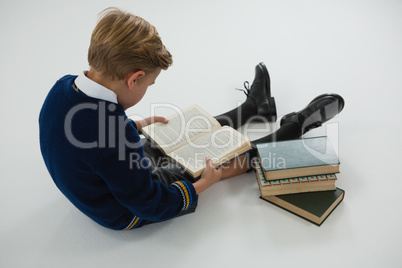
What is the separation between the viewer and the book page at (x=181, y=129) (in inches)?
57.1

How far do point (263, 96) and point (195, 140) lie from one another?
0.50 metres

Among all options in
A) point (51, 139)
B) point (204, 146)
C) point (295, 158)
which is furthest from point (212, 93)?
point (51, 139)

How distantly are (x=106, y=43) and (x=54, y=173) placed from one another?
428 mm

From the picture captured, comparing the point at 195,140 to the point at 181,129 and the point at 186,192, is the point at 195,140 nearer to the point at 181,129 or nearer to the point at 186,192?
the point at 181,129

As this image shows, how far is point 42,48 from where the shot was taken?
255 cm

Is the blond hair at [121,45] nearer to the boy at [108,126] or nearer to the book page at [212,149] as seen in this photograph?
the boy at [108,126]

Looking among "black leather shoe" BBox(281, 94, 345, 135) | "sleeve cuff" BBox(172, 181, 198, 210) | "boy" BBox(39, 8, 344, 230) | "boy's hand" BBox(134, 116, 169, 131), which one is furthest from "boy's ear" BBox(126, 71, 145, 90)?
"black leather shoe" BBox(281, 94, 345, 135)

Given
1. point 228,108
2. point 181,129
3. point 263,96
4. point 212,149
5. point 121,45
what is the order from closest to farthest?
1. point 121,45
2. point 212,149
3. point 181,129
4. point 263,96
5. point 228,108

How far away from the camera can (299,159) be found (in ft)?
4.25

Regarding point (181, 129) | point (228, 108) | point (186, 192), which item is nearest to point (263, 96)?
point (228, 108)

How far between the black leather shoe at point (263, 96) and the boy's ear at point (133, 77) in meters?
0.86

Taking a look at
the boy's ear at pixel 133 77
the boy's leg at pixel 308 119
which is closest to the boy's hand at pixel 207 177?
the boy's leg at pixel 308 119

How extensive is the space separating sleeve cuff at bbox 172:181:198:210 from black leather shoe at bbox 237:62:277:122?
67 cm

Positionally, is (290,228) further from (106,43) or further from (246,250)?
(106,43)
